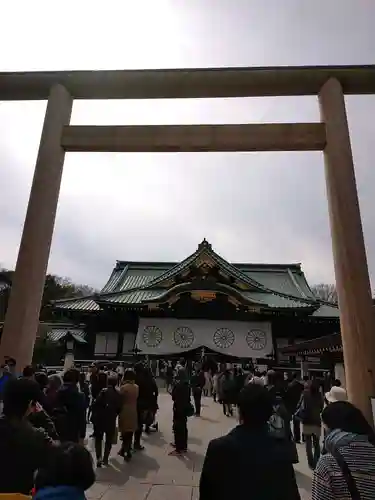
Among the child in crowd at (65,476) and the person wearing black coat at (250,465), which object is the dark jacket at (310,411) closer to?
the person wearing black coat at (250,465)

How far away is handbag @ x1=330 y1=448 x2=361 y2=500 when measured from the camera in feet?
6.55

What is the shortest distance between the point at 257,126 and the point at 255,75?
0.87 m

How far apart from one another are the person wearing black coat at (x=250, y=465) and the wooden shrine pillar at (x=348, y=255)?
332 centimetres

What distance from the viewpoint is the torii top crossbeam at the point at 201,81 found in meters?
6.52

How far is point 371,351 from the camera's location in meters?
4.95

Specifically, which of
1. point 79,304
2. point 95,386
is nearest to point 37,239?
point 95,386

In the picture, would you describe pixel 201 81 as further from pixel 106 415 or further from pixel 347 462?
pixel 347 462

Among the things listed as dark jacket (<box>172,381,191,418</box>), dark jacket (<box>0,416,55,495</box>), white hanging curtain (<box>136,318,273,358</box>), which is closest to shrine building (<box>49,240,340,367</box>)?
white hanging curtain (<box>136,318,273,358</box>)

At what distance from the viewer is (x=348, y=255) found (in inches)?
214

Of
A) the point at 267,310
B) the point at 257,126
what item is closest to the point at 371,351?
the point at 257,126

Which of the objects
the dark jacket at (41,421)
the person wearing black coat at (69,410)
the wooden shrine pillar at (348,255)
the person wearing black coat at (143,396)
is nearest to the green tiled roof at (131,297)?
the person wearing black coat at (143,396)

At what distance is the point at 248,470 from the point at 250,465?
0.02 metres

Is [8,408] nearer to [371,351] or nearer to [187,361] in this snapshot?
[371,351]

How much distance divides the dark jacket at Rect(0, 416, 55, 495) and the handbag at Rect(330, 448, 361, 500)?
59.0 inches
